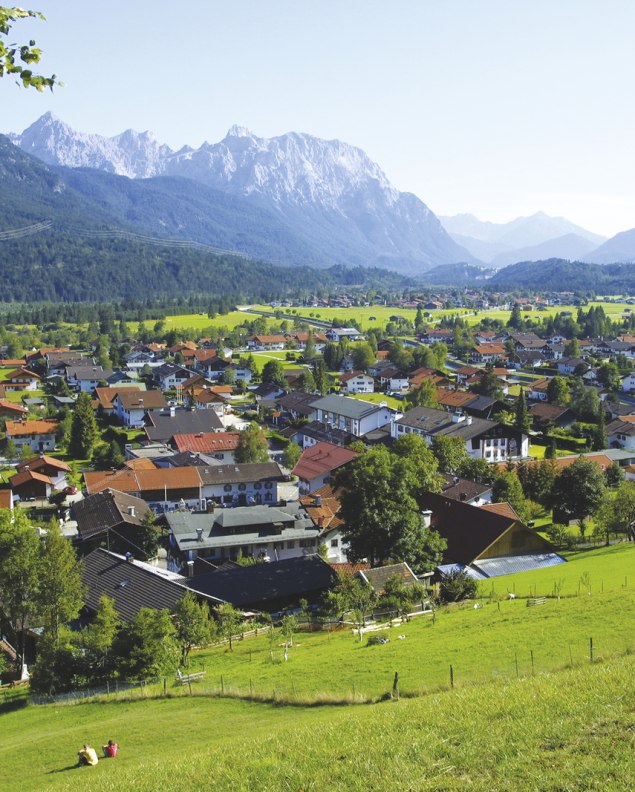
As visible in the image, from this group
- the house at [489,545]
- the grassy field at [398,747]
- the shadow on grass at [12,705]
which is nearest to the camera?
the grassy field at [398,747]

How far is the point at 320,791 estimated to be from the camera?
795cm

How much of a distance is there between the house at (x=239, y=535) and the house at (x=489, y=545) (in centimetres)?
626

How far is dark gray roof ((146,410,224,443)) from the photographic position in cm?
5328

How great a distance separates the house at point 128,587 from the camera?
22.8 metres

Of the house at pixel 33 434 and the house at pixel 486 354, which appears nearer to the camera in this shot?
the house at pixel 33 434

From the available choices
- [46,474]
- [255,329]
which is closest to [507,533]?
[46,474]

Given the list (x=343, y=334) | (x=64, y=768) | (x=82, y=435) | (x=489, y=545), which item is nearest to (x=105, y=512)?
(x=489, y=545)

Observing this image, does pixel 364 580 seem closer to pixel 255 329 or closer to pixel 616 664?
pixel 616 664

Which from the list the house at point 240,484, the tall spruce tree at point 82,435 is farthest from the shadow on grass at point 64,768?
the tall spruce tree at point 82,435

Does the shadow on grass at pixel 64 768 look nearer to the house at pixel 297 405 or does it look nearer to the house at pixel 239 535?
the house at pixel 239 535

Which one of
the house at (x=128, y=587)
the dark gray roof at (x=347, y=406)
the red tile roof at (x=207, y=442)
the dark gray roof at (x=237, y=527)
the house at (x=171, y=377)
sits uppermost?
the house at (x=171, y=377)

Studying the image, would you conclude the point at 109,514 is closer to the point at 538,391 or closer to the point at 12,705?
the point at 12,705

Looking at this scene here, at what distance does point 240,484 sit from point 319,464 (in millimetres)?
5181

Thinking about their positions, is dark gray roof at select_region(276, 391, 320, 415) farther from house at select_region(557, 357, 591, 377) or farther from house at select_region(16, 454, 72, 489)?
house at select_region(557, 357, 591, 377)
